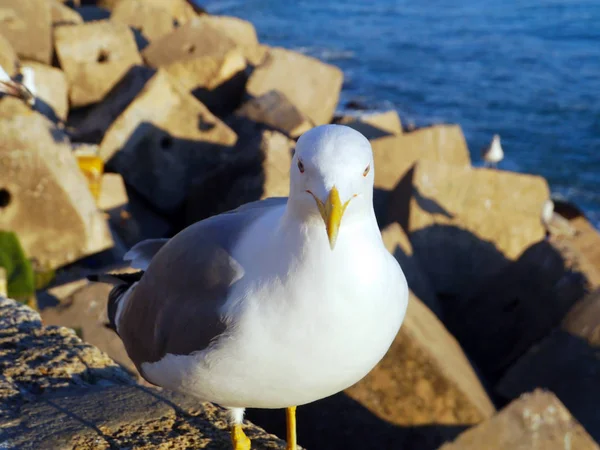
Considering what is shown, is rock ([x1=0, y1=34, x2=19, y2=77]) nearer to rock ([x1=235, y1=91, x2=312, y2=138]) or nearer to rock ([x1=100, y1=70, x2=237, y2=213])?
rock ([x1=100, y1=70, x2=237, y2=213])

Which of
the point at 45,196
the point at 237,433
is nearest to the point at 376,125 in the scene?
the point at 45,196

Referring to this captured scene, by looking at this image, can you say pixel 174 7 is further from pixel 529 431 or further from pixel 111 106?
pixel 529 431

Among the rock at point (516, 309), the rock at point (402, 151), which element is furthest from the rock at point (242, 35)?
the rock at point (516, 309)

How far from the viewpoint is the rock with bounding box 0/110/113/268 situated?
5.60 meters

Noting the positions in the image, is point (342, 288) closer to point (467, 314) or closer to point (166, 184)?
point (467, 314)

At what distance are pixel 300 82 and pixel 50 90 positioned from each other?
10.0 ft

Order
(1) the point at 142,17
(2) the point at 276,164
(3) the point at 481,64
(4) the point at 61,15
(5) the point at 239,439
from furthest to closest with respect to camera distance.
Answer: (3) the point at 481,64, (1) the point at 142,17, (4) the point at 61,15, (2) the point at 276,164, (5) the point at 239,439

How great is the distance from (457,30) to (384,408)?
17.9 metres

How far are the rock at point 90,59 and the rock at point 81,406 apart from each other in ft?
20.3

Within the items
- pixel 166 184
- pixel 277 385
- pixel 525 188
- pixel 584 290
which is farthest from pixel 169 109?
pixel 277 385

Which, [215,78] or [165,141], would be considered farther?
[215,78]

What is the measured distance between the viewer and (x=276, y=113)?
7969 mm

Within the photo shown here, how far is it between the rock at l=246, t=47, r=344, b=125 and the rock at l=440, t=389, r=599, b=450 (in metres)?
6.09

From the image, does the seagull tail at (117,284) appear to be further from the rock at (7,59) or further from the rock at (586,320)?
the rock at (7,59)
